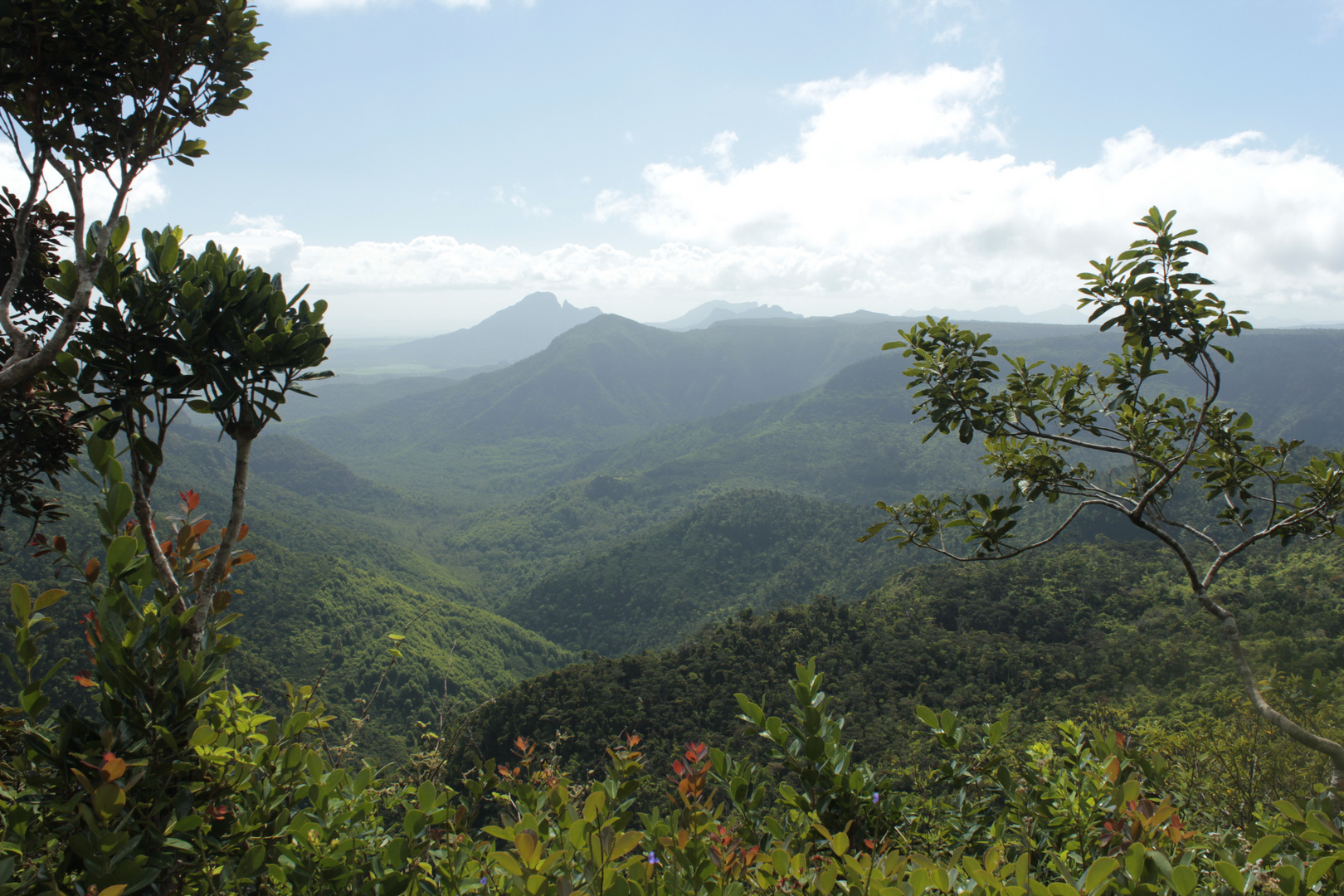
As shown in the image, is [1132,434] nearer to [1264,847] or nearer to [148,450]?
[1264,847]

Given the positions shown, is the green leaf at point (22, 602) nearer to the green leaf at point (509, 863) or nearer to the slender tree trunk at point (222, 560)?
the slender tree trunk at point (222, 560)

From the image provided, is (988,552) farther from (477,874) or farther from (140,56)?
(140,56)

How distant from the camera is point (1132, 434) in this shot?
13.7 ft

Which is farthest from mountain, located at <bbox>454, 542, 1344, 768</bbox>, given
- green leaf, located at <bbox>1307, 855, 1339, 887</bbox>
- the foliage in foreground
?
green leaf, located at <bbox>1307, 855, 1339, 887</bbox>

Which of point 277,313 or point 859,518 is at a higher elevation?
point 277,313

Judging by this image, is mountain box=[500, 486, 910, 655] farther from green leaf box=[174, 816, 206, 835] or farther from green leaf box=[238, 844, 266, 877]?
green leaf box=[174, 816, 206, 835]

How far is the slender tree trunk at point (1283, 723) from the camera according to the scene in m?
2.62

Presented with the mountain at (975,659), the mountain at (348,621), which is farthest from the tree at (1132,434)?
the mountain at (975,659)

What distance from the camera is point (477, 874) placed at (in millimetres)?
2121

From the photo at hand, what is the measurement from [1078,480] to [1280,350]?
191 meters

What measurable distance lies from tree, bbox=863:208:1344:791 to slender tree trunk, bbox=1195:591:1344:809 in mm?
17

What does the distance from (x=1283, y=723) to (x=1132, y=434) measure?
1974mm

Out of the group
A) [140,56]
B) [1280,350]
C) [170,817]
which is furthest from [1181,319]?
[1280,350]

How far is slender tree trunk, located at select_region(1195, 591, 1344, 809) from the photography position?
103 inches
